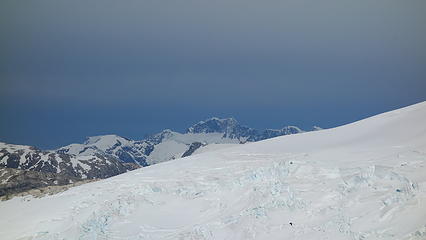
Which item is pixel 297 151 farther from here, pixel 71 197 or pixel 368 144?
pixel 71 197

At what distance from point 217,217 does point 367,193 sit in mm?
15851

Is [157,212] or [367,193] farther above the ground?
[367,193]

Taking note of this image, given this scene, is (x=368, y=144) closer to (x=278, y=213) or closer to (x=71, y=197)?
(x=278, y=213)

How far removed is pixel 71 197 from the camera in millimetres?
74938

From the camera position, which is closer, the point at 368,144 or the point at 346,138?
the point at 368,144

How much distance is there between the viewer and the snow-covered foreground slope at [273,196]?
50500 millimetres

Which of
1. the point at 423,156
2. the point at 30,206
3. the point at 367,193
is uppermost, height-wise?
the point at 423,156

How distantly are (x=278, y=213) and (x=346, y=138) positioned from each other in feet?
82.2

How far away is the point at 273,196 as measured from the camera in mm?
58156

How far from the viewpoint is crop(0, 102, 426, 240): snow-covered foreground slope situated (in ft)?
166

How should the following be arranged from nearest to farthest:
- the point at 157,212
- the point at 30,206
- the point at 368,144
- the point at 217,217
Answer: the point at 217,217
the point at 157,212
the point at 368,144
the point at 30,206

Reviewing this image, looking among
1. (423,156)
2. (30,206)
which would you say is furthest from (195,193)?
(30,206)

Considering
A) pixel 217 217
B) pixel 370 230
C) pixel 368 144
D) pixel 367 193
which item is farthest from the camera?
pixel 368 144

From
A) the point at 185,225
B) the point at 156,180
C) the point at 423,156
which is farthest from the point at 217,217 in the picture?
the point at 423,156
